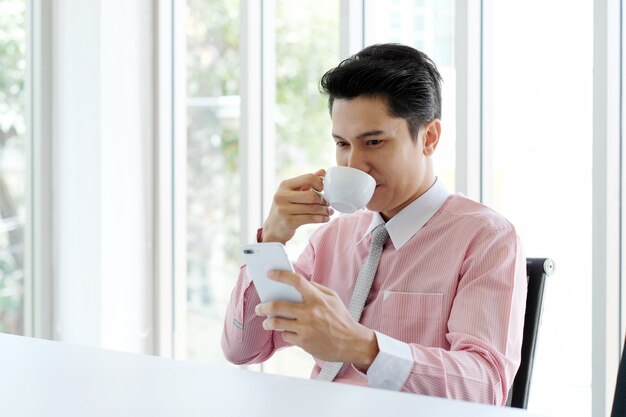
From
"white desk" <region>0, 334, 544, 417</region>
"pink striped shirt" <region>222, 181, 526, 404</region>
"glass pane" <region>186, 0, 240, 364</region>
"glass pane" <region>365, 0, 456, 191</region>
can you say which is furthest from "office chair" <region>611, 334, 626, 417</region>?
"glass pane" <region>186, 0, 240, 364</region>

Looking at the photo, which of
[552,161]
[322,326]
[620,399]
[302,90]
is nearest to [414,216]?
[322,326]

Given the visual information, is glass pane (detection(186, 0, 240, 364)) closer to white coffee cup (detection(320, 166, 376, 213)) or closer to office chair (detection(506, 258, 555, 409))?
white coffee cup (detection(320, 166, 376, 213))

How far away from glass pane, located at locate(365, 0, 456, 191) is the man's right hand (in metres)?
0.77

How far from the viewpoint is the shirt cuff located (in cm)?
130

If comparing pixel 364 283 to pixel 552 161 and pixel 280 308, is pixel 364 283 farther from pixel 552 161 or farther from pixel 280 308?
pixel 552 161

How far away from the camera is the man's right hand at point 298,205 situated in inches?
63.2

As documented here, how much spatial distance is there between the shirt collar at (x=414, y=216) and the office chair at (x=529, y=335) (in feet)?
0.88

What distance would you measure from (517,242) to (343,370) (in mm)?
447

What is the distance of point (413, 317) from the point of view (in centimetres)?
154

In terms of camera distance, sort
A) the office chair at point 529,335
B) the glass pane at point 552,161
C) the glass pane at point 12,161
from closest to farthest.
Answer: the office chair at point 529,335
the glass pane at point 552,161
the glass pane at point 12,161

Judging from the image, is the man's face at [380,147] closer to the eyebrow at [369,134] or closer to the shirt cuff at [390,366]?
the eyebrow at [369,134]

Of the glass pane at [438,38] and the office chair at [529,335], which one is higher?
the glass pane at [438,38]

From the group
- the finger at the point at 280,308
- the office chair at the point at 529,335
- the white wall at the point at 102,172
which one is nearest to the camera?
the finger at the point at 280,308

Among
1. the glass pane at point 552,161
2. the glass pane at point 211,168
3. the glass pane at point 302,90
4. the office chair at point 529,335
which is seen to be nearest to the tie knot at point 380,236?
the office chair at point 529,335
